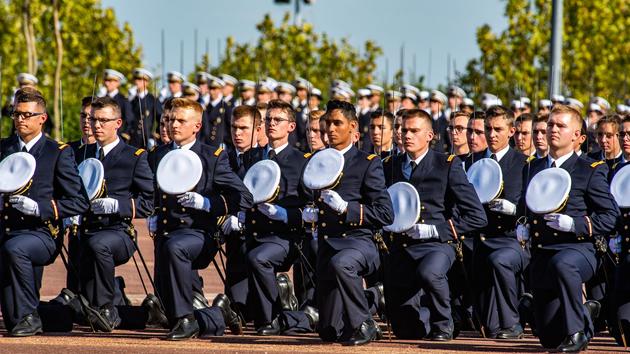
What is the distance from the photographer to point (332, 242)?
1265cm

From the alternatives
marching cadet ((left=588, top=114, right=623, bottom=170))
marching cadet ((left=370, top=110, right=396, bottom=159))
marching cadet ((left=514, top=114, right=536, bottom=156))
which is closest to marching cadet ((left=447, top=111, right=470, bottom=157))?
marching cadet ((left=514, top=114, right=536, bottom=156))

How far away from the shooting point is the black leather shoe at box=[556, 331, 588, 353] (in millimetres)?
12023

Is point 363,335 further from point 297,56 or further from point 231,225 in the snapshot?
point 297,56

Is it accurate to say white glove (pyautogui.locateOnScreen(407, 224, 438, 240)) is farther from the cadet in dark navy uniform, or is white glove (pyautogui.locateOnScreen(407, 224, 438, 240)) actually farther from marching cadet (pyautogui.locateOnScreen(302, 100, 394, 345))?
marching cadet (pyautogui.locateOnScreen(302, 100, 394, 345))

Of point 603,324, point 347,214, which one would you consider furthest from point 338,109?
point 603,324

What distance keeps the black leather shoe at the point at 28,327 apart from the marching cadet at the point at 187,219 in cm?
96

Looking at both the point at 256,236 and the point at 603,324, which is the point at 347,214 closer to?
the point at 256,236

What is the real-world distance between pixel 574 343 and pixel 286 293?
3.19 m

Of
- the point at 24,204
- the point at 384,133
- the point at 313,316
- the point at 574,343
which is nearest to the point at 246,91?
the point at 384,133

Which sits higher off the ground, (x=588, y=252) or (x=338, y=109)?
→ (x=338, y=109)

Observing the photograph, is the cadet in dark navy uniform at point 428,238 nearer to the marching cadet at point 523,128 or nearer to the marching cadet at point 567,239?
the marching cadet at point 567,239

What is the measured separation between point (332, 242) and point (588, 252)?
1912 millimetres

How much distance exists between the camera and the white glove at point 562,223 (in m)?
12.2

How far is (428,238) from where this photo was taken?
13.0m
